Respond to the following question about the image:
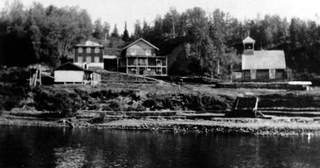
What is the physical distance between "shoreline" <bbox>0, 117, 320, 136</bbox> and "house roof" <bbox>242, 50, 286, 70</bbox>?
30.9 m

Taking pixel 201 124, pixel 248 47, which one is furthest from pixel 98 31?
pixel 201 124

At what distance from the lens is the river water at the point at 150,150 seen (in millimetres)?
31594

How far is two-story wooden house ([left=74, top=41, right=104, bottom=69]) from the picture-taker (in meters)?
88.2

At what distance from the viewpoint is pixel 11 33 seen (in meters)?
91.6

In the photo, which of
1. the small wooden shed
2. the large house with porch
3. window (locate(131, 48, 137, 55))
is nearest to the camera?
the small wooden shed

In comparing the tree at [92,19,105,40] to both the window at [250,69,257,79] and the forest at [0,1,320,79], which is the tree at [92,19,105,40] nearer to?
the forest at [0,1,320,79]

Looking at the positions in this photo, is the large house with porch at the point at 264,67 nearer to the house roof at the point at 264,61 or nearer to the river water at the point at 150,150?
the house roof at the point at 264,61

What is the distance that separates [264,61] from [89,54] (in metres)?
39.2

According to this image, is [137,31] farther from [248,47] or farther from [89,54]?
[248,47]

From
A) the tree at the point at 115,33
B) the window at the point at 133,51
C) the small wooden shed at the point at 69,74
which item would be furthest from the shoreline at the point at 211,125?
the tree at the point at 115,33

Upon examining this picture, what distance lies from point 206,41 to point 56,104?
37.0 meters

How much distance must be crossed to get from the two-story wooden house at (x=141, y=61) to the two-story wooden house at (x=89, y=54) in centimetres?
508

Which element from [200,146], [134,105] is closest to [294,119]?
[200,146]

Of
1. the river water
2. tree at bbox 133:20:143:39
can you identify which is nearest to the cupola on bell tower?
the river water
